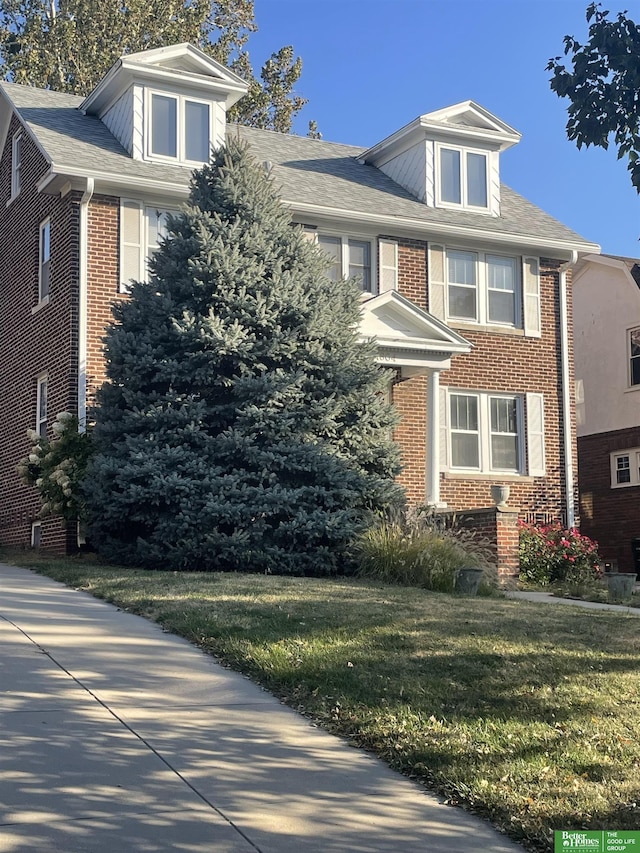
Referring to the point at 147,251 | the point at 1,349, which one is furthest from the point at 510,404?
the point at 1,349

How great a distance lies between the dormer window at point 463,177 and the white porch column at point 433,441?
435 centimetres

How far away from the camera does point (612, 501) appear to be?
24.4 meters

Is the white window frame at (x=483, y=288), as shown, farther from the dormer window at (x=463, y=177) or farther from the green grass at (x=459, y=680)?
the green grass at (x=459, y=680)

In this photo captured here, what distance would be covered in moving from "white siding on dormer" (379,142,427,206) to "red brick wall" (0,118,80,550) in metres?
7.04

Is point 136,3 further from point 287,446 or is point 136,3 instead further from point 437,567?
point 437,567

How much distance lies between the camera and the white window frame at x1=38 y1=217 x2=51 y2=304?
18420 millimetres

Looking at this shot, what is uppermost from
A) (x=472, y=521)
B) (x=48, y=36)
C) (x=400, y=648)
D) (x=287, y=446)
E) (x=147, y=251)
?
(x=48, y=36)

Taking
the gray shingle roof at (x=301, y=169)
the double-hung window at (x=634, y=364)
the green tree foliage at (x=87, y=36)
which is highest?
the green tree foliage at (x=87, y=36)

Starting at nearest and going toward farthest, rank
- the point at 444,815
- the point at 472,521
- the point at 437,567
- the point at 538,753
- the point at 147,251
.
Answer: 1. the point at 444,815
2. the point at 538,753
3. the point at 437,567
4. the point at 472,521
5. the point at 147,251

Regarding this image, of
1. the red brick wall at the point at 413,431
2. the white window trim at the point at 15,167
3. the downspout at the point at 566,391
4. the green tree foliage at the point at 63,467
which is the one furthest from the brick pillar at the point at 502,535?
the white window trim at the point at 15,167

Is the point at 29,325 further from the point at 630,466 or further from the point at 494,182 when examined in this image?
the point at 630,466

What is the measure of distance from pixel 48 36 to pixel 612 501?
20662mm

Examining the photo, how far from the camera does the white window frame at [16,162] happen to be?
20.4 meters

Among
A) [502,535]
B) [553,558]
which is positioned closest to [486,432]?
[553,558]
